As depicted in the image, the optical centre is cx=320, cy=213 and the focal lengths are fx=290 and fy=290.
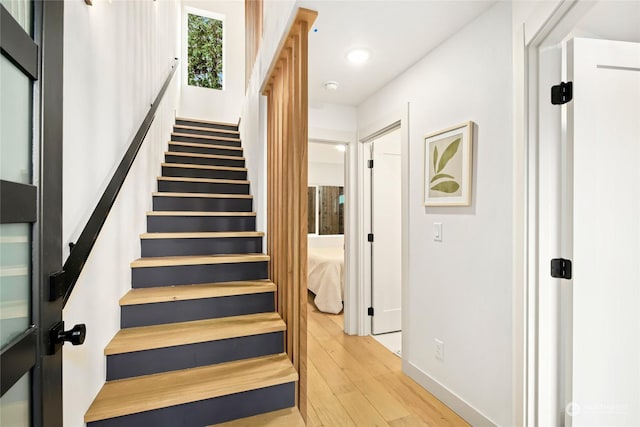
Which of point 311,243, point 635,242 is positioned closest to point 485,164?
point 635,242

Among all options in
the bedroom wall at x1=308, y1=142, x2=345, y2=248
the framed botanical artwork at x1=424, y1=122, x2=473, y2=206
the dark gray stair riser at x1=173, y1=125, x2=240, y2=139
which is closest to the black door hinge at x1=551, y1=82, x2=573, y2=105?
the framed botanical artwork at x1=424, y1=122, x2=473, y2=206

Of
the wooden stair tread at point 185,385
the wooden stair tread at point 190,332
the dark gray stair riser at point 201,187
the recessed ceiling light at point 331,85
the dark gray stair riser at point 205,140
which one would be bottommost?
the wooden stair tread at point 185,385

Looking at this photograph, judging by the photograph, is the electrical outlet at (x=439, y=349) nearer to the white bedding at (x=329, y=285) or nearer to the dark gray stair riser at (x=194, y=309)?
the dark gray stair riser at (x=194, y=309)

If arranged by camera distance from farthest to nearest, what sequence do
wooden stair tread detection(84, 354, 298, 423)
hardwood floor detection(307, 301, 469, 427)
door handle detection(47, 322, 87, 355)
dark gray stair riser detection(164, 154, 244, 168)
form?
dark gray stair riser detection(164, 154, 244, 168) → hardwood floor detection(307, 301, 469, 427) → wooden stair tread detection(84, 354, 298, 423) → door handle detection(47, 322, 87, 355)

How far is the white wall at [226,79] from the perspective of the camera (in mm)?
5273

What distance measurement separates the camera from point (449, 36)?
1911 mm

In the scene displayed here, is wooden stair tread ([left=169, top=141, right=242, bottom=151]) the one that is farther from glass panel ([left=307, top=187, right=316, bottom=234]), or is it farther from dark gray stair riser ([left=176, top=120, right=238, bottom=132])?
glass panel ([left=307, top=187, right=316, bottom=234])

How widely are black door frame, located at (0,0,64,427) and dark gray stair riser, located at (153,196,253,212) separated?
6.37 feet

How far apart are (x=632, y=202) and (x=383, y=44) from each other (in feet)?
5.37

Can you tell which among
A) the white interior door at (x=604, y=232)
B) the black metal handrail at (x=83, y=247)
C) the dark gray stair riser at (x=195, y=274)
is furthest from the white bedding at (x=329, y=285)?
the black metal handrail at (x=83, y=247)

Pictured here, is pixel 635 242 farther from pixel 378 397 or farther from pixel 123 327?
pixel 123 327

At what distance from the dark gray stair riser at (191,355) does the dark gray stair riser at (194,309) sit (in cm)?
24

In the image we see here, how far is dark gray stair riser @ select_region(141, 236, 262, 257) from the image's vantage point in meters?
2.12

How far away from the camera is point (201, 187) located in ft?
9.55
